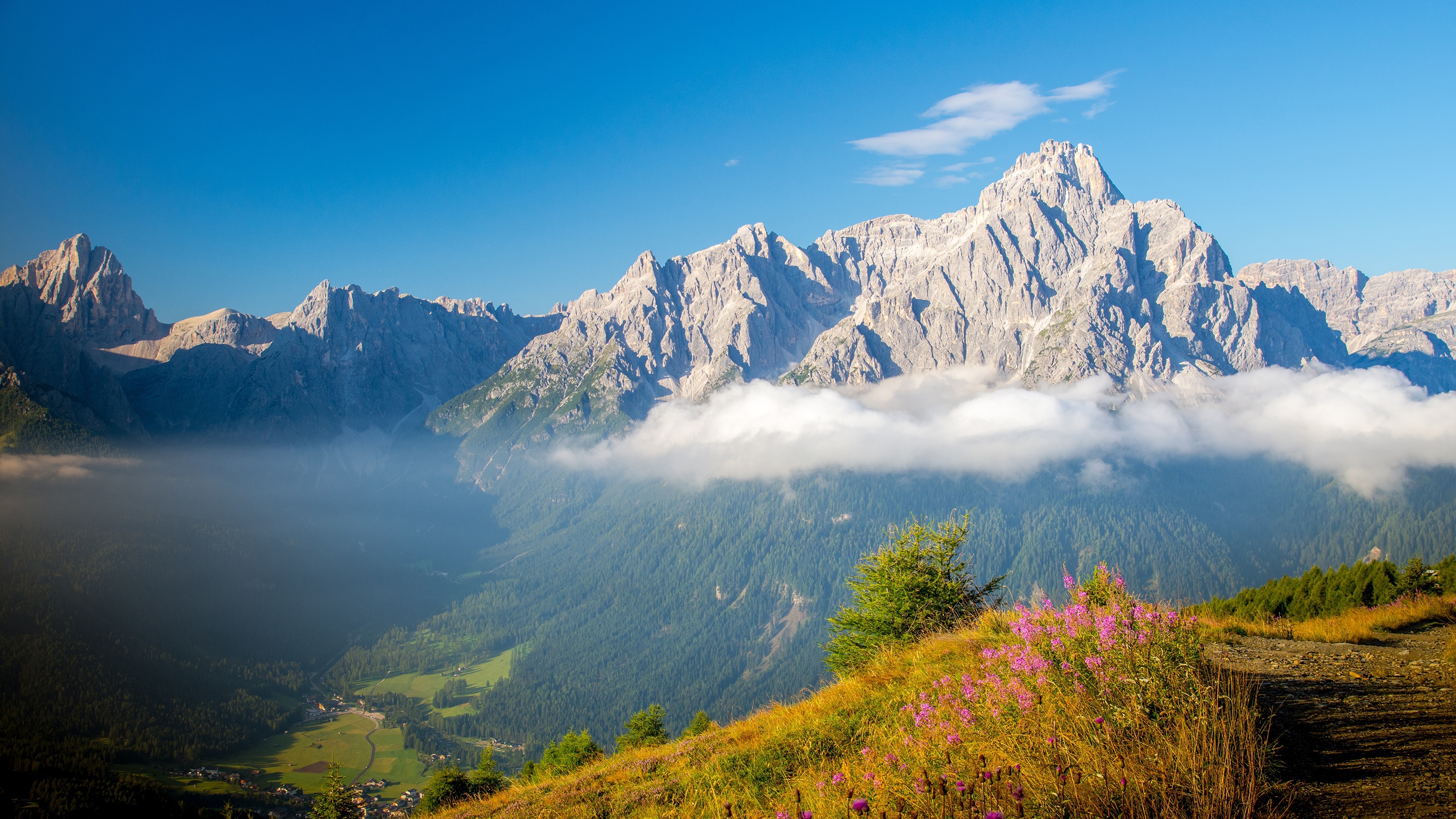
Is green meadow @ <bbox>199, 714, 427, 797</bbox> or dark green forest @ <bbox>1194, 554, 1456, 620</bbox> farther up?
dark green forest @ <bbox>1194, 554, 1456, 620</bbox>

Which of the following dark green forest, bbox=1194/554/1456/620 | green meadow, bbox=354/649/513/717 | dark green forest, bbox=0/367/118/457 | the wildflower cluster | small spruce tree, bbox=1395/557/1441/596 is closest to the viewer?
the wildflower cluster

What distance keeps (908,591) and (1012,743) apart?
13.8 metres

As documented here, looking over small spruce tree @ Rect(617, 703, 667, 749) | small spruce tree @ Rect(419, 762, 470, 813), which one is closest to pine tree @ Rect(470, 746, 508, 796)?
small spruce tree @ Rect(419, 762, 470, 813)

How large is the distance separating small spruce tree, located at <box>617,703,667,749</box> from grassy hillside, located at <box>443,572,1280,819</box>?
32.8m

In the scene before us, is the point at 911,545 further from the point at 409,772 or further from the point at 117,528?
the point at 117,528

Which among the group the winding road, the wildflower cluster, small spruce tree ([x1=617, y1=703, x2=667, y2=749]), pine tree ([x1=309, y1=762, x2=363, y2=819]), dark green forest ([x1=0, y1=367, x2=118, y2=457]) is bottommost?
the winding road

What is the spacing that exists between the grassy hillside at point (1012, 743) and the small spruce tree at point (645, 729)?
32.8 meters

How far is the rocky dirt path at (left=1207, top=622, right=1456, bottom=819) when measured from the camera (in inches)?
188

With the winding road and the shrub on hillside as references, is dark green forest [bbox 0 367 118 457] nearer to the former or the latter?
the winding road

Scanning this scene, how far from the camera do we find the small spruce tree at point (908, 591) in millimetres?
A: 17328

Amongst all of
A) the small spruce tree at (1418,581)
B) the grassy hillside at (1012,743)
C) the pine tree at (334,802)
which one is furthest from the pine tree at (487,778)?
the small spruce tree at (1418,581)

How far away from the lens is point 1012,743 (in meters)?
5.25

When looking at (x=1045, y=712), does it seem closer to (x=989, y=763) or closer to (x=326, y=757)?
(x=989, y=763)

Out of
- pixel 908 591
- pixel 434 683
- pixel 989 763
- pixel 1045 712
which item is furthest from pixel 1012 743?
pixel 434 683
